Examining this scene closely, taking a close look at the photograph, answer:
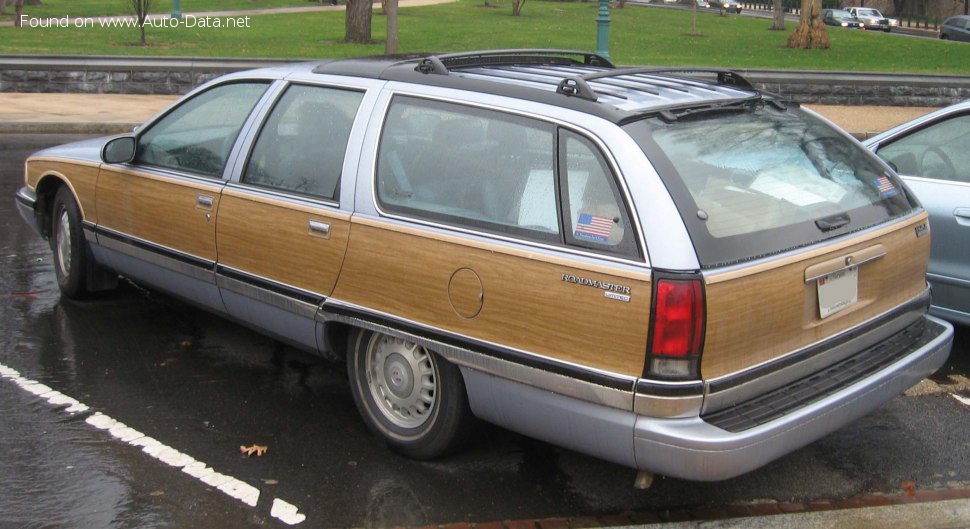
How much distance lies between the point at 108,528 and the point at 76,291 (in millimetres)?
3083

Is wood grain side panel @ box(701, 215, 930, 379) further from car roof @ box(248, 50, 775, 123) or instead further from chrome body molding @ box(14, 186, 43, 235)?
chrome body molding @ box(14, 186, 43, 235)

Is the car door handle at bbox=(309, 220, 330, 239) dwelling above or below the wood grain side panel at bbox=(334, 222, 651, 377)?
above

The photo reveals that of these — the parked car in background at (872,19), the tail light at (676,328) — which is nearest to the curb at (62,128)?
the tail light at (676,328)

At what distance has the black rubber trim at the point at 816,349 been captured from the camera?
3.77 meters

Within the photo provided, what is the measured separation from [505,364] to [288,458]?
1.20 m

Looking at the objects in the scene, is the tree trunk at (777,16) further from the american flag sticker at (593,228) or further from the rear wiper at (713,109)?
the american flag sticker at (593,228)

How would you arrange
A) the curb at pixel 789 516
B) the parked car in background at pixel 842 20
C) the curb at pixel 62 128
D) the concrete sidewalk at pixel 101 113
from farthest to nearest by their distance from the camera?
the parked car in background at pixel 842 20, the concrete sidewalk at pixel 101 113, the curb at pixel 62 128, the curb at pixel 789 516

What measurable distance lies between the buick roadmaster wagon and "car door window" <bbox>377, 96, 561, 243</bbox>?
0.03 feet

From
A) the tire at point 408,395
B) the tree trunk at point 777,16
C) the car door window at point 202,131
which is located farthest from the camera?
the tree trunk at point 777,16

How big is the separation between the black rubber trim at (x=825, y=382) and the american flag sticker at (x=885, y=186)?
1.94ft

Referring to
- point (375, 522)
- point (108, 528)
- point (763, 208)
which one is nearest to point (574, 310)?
point (763, 208)

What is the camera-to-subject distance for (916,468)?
4.66m

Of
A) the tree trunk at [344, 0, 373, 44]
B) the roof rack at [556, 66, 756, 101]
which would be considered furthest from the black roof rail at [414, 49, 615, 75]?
the tree trunk at [344, 0, 373, 44]

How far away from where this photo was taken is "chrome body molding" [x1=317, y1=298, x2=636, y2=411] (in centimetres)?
376
